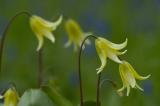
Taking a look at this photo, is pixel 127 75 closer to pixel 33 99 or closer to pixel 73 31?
pixel 33 99

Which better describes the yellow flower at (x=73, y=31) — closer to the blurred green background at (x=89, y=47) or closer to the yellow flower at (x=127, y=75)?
the blurred green background at (x=89, y=47)

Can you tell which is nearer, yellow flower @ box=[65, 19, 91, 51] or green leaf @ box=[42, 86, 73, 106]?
green leaf @ box=[42, 86, 73, 106]

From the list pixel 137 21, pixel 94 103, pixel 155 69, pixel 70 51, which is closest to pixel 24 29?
pixel 70 51

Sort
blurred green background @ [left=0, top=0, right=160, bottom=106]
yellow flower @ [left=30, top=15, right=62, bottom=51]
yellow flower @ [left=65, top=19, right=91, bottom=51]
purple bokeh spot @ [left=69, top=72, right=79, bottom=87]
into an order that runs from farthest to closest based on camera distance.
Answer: purple bokeh spot @ [left=69, top=72, right=79, bottom=87]
blurred green background @ [left=0, top=0, right=160, bottom=106]
yellow flower @ [left=65, top=19, right=91, bottom=51]
yellow flower @ [left=30, top=15, right=62, bottom=51]

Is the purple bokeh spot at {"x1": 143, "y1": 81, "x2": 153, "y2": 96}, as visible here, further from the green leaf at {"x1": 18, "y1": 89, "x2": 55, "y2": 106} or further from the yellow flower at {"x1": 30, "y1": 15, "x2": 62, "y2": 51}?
the green leaf at {"x1": 18, "y1": 89, "x2": 55, "y2": 106}

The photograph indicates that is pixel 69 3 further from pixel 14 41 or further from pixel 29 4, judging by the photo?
pixel 14 41

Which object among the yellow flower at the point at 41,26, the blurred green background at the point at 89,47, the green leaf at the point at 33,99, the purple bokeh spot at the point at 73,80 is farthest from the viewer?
the purple bokeh spot at the point at 73,80

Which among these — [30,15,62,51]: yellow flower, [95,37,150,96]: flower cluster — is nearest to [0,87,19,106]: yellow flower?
[95,37,150,96]: flower cluster

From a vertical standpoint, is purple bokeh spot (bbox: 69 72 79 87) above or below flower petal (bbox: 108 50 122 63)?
below

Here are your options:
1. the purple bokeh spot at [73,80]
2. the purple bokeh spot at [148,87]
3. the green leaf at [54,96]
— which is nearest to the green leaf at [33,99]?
the green leaf at [54,96]
